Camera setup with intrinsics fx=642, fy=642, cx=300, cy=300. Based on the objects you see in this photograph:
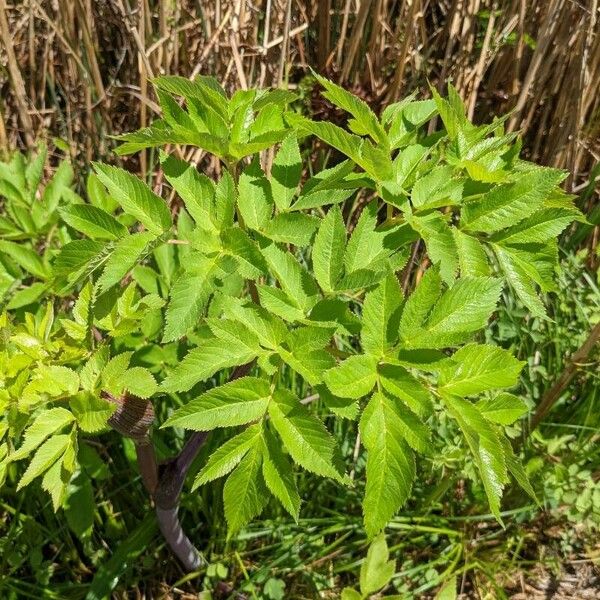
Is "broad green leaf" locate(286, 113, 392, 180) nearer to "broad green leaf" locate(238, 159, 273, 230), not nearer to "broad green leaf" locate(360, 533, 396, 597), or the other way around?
"broad green leaf" locate(238, 159, 273, 230)

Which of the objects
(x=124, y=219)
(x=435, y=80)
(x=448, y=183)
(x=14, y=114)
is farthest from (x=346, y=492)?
(x=14, y=114)

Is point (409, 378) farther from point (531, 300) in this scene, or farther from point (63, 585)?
point (63, 585)

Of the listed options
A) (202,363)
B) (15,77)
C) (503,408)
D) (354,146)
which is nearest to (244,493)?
(202,363)

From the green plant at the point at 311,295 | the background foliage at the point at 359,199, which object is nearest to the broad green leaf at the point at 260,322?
the green plant at the point at 311,295

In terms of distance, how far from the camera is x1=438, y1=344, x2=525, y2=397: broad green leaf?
899 mm

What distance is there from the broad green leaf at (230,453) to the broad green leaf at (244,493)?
11mm

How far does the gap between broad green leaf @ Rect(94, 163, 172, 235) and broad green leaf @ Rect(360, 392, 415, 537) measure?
1.42 ft

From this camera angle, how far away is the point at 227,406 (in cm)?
88

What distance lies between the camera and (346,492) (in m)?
1.69

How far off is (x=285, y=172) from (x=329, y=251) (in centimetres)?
14

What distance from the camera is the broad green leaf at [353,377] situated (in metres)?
0.83

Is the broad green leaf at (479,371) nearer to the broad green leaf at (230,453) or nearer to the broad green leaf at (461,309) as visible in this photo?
the broad green leaf at (461,309)

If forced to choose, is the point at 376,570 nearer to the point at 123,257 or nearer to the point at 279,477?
the point at 279,477

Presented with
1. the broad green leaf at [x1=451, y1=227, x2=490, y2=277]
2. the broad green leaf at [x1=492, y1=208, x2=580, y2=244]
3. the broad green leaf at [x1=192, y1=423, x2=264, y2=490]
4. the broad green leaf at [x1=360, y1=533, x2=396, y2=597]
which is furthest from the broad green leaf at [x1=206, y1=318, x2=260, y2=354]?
the broad green leaf at [x1=360, y1=533, x2=396, y2=597]
